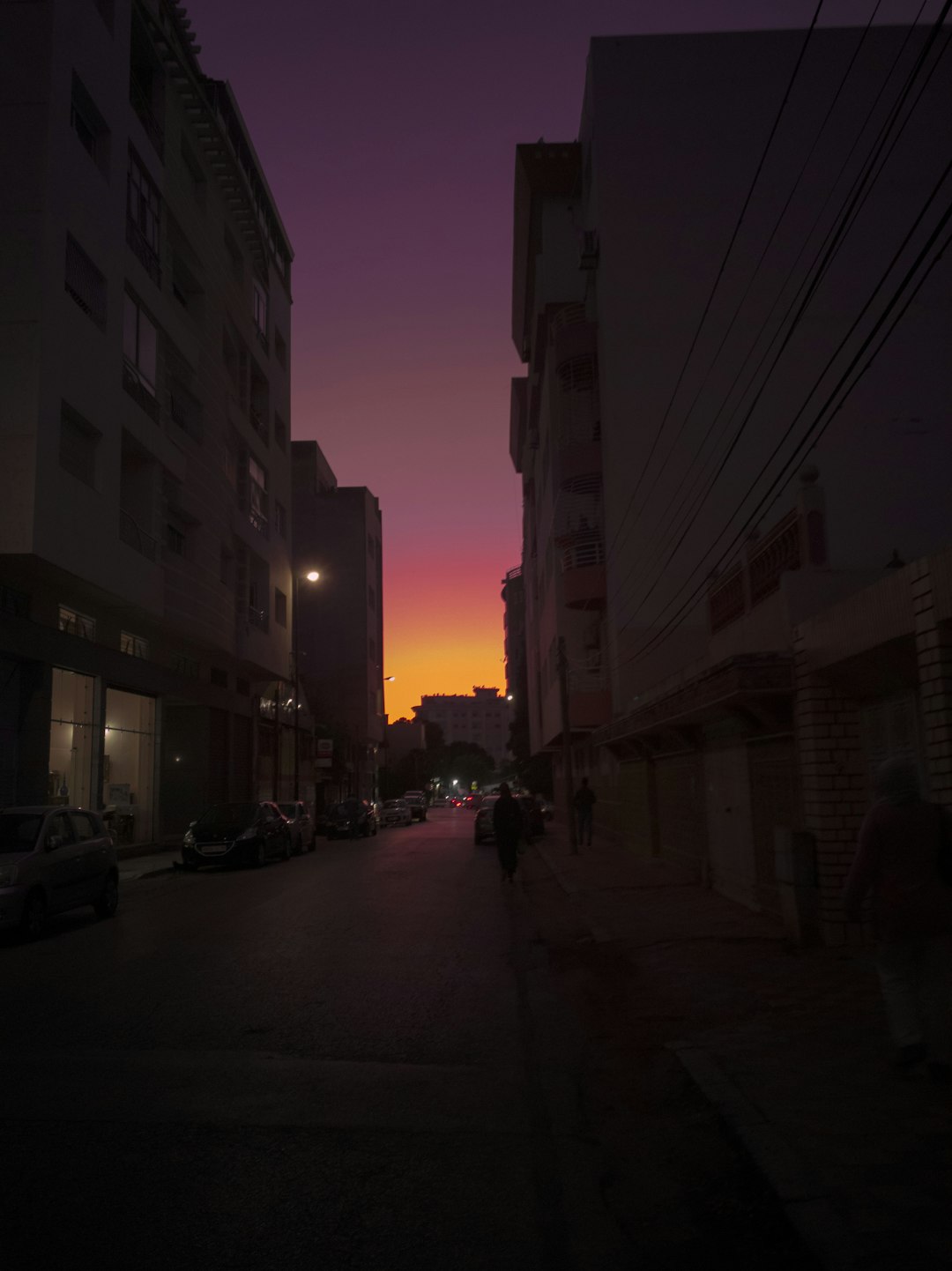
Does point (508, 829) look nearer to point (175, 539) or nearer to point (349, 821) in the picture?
point (175, 539)

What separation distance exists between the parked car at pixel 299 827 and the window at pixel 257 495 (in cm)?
1056

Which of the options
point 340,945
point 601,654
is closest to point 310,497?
point 601,654

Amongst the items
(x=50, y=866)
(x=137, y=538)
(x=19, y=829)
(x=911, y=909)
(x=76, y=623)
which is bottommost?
(x=50, y=866)

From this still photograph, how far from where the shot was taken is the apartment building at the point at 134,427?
1962cm

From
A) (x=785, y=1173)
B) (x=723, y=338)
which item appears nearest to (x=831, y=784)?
(x=785, y=1173)

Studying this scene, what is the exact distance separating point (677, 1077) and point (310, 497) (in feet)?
246

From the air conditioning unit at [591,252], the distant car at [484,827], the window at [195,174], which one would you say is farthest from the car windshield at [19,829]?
the air conditioning unit at [591,252]

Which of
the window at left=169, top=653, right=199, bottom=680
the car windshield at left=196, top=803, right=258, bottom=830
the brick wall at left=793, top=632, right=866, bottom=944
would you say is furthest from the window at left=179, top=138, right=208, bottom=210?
the brick wall at left=793, top=632, right=866, bottom=944

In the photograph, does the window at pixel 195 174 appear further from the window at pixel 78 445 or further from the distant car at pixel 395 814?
the distant car at pixel 395 814

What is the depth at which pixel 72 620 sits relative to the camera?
22438mm

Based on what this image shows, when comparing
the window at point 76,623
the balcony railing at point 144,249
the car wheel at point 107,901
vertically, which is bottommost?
the car wheel at point 107,901

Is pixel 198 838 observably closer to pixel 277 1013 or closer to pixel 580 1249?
pixel 277 1013

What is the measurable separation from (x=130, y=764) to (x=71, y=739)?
4.60 meters

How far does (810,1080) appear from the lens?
5.48m
